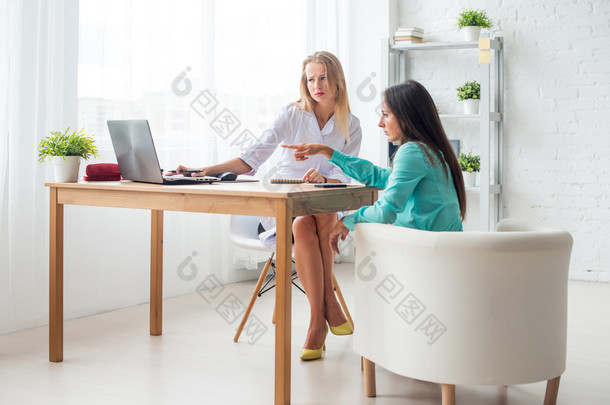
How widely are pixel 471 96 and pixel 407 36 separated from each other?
58 centimetres

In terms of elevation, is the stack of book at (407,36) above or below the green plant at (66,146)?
above

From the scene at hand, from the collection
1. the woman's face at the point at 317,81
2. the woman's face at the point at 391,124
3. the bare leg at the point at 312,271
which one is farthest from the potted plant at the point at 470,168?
the woman's face at the point at 391,124

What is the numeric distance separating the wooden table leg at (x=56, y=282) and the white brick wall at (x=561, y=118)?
9.86 ft

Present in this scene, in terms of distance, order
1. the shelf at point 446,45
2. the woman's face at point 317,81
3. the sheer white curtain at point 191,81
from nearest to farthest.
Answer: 1. the woman's face at point 317,81
2. the sheer white curtain at point 191,81
3. the shelf at point 446,45

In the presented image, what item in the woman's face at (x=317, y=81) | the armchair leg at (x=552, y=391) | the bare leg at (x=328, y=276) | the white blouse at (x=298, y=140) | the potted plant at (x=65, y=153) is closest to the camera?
the armchair leg at (x=552, y=391)

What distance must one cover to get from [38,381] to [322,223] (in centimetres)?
A: 115

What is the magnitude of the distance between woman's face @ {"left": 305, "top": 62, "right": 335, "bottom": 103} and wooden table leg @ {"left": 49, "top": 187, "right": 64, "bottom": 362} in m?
1.07

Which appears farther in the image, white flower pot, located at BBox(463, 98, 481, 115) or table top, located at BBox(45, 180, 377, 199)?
white flower pot, located at BBox(463, 98, 481, 115)

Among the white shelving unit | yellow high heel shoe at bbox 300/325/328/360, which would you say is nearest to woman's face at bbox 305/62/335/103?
yellow high heel shoe at bbox 300/325/328/360

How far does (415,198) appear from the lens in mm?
2123

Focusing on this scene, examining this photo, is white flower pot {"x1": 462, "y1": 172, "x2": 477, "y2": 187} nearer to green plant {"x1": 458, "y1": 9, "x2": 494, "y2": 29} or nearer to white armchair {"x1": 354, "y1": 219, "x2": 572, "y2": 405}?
green plant {"x1": 458, "y1": 9, "x2": 494, "y2": 29}

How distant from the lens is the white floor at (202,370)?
7.19 feet

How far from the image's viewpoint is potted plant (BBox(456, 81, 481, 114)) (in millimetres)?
4449

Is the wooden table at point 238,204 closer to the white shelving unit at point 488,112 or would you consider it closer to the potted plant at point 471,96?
the white shelving unit at point 488,112
